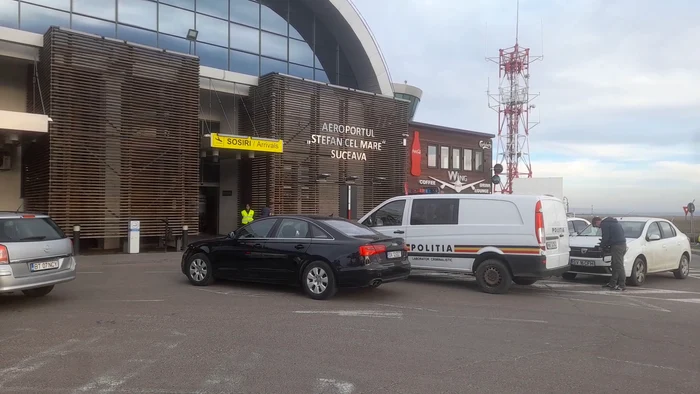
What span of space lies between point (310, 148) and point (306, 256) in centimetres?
1355

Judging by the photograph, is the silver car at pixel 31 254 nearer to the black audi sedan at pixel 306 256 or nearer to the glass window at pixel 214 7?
the black audi sedan at pixel 306 256

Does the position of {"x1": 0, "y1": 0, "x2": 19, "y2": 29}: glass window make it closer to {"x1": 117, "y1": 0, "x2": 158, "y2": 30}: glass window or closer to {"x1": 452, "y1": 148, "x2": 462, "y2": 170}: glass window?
{"x1": 117, "y1": 0, "x2": 158, "y2": 30}: glass window

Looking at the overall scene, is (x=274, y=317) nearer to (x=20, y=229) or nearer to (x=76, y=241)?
(x=20, y=229)

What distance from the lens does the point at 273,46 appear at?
949 inches

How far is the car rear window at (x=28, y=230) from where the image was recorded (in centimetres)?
804

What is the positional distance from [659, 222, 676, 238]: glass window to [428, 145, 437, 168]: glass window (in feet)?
57.6

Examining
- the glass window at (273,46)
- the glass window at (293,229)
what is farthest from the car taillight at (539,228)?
the glass window at (273,46)

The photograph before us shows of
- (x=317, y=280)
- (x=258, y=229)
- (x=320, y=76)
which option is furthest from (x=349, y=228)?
(x=320, y=76)

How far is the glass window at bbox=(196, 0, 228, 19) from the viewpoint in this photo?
859 inches

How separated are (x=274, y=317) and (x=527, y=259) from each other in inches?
186

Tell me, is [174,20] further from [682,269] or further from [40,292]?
[682,269]

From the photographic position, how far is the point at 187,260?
10.7 metres

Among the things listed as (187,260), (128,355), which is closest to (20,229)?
(187,260)

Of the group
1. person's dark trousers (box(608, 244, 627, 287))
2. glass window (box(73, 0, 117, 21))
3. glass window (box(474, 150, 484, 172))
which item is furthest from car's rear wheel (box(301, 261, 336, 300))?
glass window (box(474, 150, 484, 172))
